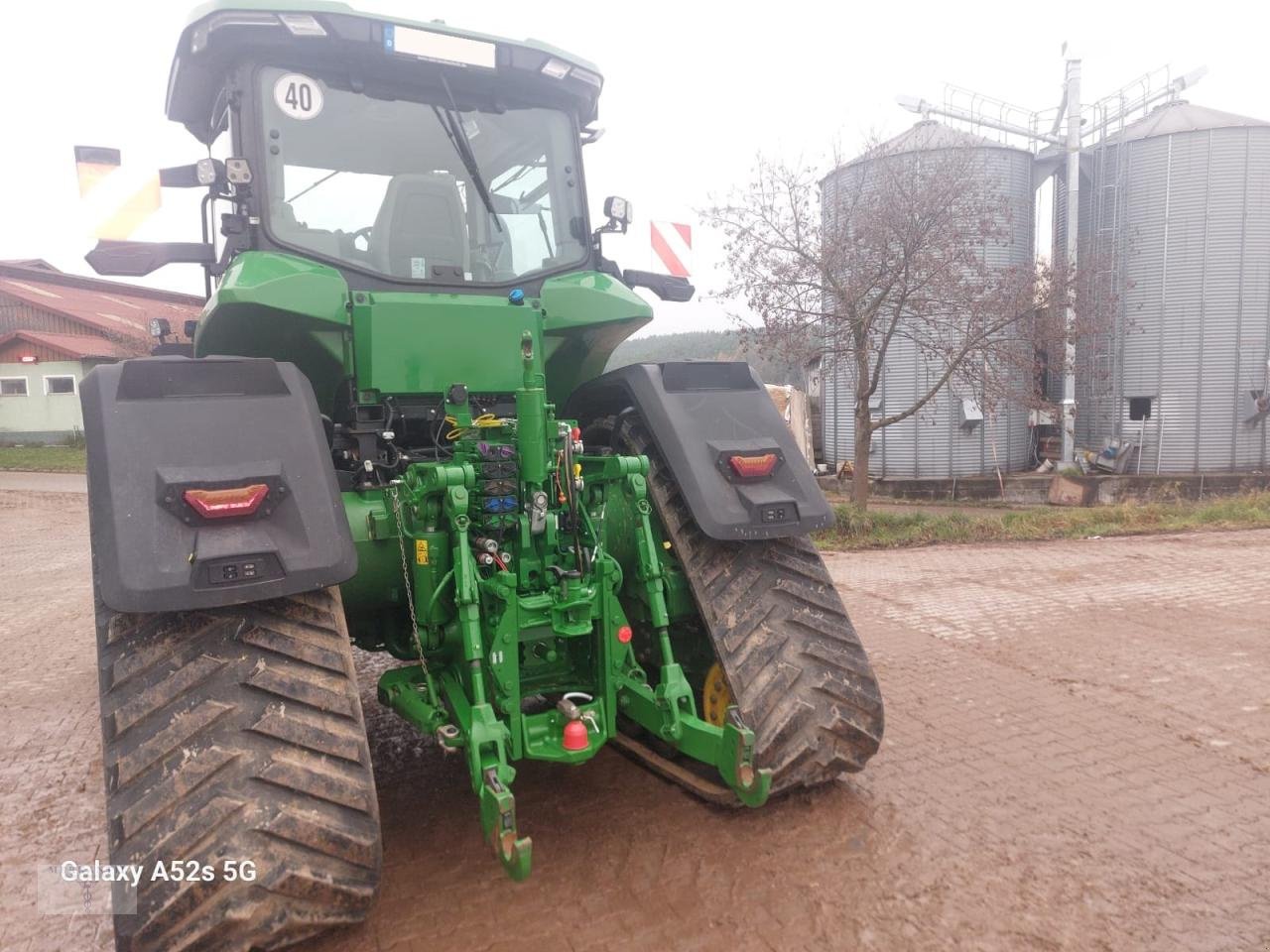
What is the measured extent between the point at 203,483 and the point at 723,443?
174 cm

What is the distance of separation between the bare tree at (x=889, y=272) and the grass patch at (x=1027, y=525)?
116 cm

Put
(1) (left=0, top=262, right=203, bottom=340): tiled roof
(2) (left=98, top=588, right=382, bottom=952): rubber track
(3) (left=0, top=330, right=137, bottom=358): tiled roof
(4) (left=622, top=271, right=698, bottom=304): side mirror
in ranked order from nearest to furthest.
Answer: (2) (left=98, top=588, right=382, bottom=952): rubber track
(4) (left=622, top=271, right=698, bottom=304): side mirror
(3) (left=0, top=330, right=137, bottom=358): tiled roof
(1) (left=0, top=262, right=203, bottom=340): tiled roof

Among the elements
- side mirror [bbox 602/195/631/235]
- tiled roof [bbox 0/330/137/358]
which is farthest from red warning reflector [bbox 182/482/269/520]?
tiled roof [bbox 0/330/137/358]

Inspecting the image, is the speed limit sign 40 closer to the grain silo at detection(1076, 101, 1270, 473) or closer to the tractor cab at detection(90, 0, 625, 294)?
the tractor cab at detection(90, 0, 625, 294)

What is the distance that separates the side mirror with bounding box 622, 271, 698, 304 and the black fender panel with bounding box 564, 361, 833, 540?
90 cm

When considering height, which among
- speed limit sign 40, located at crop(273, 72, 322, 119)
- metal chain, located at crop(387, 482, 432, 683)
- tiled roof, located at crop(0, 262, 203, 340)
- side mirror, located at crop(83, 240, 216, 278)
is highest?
tiled roof, located at crop(0, 262, 203, 340)

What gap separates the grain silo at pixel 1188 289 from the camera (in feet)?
55.0

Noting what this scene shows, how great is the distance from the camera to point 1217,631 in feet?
18.9

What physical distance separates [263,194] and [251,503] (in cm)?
149

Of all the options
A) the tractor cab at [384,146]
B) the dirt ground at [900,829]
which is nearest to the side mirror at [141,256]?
the tractor cab at [384,146]

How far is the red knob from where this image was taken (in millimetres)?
2740

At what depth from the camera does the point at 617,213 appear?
157 inches

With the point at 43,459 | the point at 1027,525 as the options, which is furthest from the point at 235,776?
the point at 43,459

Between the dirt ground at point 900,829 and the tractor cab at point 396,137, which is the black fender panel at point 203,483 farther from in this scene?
the dirt ground at point 900,829
